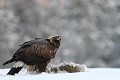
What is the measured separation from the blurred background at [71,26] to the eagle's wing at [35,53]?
13.5 meters

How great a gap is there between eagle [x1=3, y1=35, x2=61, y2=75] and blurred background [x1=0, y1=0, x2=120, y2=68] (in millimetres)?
13471

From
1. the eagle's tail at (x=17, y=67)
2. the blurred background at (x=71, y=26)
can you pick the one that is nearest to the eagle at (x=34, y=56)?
the eagle's tail at (x=17, y=67)

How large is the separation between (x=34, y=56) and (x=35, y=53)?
0.05 meters

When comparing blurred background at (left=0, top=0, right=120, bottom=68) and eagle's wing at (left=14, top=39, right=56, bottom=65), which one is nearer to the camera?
eagle's wing at (left=14, top=39, right=56, bottom=65)

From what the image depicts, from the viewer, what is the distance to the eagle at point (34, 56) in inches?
335

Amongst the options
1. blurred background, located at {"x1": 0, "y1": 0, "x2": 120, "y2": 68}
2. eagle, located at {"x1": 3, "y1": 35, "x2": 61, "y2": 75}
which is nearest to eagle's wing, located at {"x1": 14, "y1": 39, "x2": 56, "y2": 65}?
eagle, located at {"x1": 3, "y1": 35, "x2": 61, "y2": 75}

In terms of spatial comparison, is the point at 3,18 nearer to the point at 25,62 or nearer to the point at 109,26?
the point at 109,26

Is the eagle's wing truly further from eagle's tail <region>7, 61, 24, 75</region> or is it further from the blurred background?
the blurred background

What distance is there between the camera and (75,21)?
2845cm

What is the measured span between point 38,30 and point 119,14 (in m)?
4.05

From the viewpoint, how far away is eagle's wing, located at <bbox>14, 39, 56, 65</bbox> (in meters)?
8.54

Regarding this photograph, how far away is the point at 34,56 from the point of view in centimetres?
859

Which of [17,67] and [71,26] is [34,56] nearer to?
[17,67]

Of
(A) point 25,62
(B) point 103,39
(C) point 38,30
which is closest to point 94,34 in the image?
(B) point 103,39
